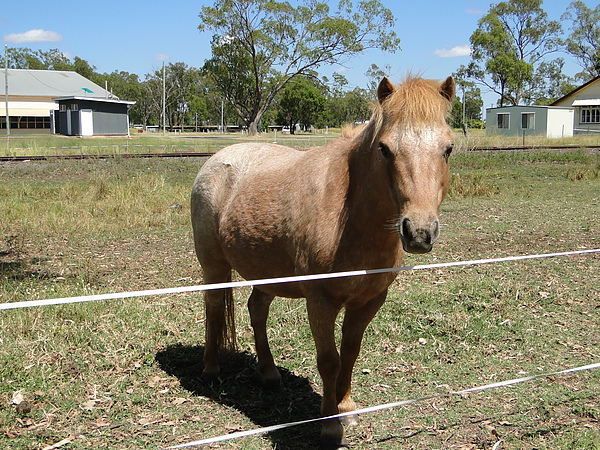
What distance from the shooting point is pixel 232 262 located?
14.9ft

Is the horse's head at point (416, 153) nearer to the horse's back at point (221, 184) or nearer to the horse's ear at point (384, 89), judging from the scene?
the horse's ear at point (384, 89)

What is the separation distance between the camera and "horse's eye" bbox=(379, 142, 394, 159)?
309 centimetres

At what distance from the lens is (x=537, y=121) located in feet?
152

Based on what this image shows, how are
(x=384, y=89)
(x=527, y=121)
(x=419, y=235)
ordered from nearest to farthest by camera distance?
(x=419, y=235) < (x=384, y=89) < (x=527, y=121)

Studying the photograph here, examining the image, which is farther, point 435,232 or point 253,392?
point 253,392

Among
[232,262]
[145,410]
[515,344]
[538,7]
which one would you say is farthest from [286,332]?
[538,7]

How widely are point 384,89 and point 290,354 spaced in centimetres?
294

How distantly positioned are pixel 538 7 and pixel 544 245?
224 feet

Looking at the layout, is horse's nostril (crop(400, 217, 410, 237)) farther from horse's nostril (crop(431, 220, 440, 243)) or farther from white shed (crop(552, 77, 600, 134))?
white shed (crop(552, 77, 600, 134))

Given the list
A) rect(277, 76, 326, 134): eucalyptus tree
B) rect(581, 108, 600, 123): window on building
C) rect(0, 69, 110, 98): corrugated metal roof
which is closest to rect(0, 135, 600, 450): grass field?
rect(581, 108, 600, 123): window on building

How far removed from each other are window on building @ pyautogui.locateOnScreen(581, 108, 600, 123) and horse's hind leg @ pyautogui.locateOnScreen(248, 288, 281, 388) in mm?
55071

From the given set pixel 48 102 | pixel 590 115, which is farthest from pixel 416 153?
pixel 48 102

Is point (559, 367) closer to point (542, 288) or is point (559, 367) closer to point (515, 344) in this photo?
point (515, 344)

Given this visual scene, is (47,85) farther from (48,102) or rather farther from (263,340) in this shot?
(263,340)
